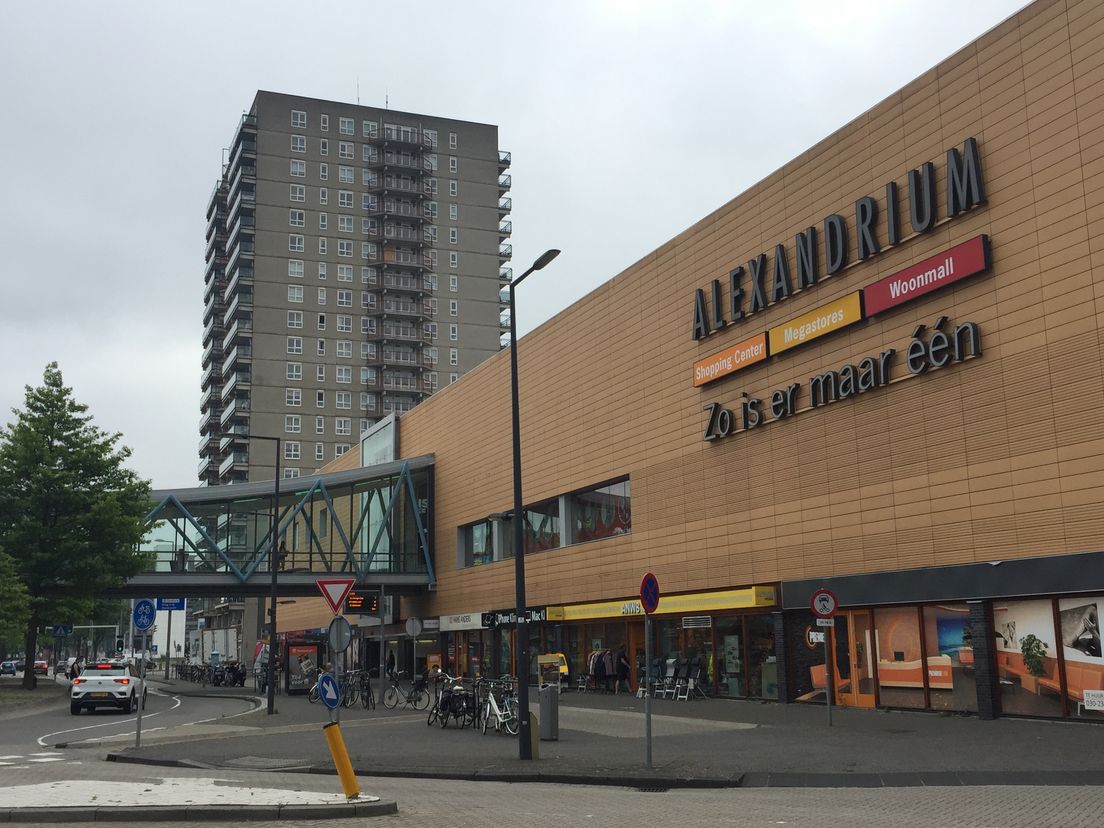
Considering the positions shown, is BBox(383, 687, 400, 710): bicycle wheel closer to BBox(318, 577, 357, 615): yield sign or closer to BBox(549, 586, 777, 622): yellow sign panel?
BBox(549, 586, 777, 622): yellow sign panel

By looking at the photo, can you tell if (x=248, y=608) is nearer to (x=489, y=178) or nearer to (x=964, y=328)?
(x=489, y=178)

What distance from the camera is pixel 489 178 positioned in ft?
372

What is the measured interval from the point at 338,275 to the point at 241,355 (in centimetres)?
1164

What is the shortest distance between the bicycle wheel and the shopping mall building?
150 inches

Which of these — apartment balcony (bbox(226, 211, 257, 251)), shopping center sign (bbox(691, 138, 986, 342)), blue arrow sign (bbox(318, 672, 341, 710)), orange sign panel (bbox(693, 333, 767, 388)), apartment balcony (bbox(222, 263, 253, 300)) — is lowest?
blue arrow sign (bbox(318, 672, 341, 710))

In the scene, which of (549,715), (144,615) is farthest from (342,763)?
(144,615)

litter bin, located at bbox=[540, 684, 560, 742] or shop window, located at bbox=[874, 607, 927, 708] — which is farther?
shop window, located at bbox=[874, 607, 927, 708]

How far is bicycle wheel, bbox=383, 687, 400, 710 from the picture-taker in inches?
1327

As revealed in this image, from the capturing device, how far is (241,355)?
102m

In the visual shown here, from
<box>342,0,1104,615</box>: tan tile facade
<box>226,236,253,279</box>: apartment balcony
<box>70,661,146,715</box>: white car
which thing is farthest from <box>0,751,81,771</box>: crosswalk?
<box>226,236,253,279</box>: apartment balcony

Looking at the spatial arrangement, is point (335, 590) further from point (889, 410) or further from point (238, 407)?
point (238, 407)

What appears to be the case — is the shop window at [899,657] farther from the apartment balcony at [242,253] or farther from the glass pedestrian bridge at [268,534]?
the apartment balcony at [242,253]

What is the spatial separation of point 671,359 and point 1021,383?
13135 mm

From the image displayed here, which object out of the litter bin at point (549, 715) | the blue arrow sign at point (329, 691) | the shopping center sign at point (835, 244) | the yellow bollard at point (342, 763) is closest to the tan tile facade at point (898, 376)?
the shopping center sign at point (835, 244)
